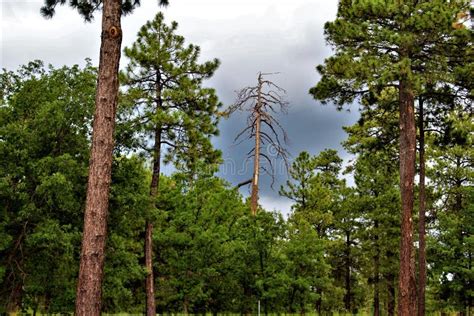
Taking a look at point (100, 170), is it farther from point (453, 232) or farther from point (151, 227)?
point (453, 232)

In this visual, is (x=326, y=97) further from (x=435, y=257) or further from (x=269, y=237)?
(x=435, y=257)

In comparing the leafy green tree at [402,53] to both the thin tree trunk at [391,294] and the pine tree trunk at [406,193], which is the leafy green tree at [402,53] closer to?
the pine tree trunk at [406,193]

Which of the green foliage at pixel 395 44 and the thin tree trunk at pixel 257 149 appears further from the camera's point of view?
the thin tree trunk at pixel 257 149

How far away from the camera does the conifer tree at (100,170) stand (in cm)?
759

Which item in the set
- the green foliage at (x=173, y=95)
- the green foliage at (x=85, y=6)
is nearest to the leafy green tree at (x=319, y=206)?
the green foliage at (x=173, y=95)

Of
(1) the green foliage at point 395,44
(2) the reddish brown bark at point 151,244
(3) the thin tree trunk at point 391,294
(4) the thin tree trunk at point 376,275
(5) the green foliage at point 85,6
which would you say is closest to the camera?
(5) the green foliage at point 85,6

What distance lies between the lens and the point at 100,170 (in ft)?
26.6

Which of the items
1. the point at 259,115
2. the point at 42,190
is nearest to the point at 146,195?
the point at 42,190

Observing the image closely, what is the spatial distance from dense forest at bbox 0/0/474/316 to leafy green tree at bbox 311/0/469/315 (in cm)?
4

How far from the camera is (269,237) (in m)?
20.8

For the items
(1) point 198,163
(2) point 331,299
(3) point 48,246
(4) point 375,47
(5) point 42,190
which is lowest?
(2) point 331,299

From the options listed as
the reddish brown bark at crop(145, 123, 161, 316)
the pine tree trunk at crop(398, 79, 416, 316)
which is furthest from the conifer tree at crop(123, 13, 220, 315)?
the pine tree trunk at crop(398, 79, 416, 316)

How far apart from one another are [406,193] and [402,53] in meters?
4.20

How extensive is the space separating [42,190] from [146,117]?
19.5 feet
